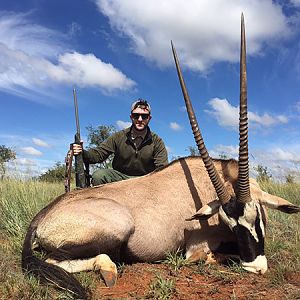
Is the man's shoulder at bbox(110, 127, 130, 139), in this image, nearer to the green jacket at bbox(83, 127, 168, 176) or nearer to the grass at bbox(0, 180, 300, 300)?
the green jacket at bbox(83, 127, 168, 176)

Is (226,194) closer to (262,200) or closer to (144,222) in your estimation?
(262,200)

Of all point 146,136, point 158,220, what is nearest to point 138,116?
point 146,136

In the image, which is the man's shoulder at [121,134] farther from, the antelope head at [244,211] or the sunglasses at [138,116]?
the antelope head at [244,211]

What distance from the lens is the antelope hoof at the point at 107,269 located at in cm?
324

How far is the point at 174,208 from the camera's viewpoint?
408cm

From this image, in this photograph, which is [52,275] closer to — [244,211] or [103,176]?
[244,211]

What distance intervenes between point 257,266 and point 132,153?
9.64 feet

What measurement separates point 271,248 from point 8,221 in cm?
319

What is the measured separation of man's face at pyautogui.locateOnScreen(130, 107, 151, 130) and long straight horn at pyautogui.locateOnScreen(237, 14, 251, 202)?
7.50 ft

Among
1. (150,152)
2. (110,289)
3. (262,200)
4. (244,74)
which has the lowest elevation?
(110,289)

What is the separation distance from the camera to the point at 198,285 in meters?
3.21

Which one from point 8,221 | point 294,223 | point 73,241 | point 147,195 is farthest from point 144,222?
point 294,223

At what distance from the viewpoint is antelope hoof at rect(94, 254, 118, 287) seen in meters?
3.24

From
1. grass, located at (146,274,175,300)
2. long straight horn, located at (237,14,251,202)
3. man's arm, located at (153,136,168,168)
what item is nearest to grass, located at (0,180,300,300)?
grass, located at (146,274,175,300)
